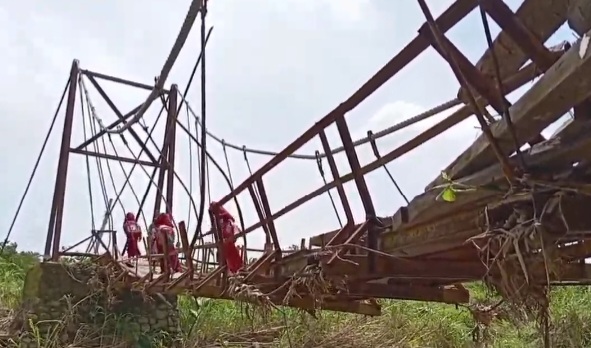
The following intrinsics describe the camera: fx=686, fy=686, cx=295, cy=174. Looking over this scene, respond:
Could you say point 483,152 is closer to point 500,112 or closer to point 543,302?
point 500,112

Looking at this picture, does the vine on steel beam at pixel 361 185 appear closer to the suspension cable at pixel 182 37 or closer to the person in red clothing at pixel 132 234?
the suspension cable at pixel 182 37

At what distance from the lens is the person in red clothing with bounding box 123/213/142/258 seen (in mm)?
6039

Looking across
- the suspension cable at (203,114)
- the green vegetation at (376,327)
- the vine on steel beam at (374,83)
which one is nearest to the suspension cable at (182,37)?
the suspension cable at (203,114)

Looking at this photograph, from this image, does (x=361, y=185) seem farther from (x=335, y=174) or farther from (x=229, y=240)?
(x=229, y=240)

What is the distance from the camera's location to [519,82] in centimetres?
167

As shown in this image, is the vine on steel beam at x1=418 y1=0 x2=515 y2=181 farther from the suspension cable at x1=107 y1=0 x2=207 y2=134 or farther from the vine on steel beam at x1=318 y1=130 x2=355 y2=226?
the vine on steel beam at x1=318 y1=130 x2=355 y2=226

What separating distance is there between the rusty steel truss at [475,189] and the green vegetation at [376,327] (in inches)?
122

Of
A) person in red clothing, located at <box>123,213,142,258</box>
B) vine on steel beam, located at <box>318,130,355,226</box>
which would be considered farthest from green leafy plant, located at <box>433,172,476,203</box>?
person in red clothing, located at <box>123,213,142,258</box>

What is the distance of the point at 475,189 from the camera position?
1692 millimetres

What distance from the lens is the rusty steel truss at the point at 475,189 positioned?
57.1 inches

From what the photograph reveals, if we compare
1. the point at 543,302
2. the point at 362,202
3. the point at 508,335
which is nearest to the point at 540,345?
the point at 508,335

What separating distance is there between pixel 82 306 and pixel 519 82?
16.0ft

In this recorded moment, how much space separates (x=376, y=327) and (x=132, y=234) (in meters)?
2.93

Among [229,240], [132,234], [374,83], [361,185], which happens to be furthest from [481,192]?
[132,234]
